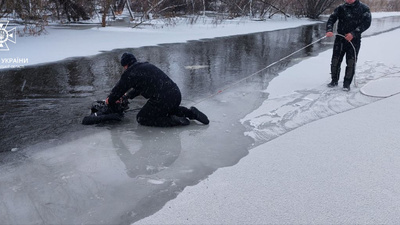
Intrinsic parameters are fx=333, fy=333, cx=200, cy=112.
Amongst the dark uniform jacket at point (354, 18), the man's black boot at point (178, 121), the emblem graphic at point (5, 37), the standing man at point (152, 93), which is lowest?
the man's black boot at point (178, 121)

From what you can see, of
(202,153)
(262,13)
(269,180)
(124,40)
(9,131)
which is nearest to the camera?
(269,180)

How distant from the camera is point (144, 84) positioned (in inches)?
184

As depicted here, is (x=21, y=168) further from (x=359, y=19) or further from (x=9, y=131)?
(x=359, y=19)

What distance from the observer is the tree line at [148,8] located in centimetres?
1368

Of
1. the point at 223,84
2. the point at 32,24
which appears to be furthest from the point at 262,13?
the point at 223,84

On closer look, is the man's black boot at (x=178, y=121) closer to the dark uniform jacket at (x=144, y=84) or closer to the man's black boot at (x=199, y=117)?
the man's black boot at (x=199, y=117)

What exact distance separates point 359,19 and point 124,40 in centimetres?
953

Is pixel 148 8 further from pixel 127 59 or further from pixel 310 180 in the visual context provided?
pixel 310 180

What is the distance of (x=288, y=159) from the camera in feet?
12.4

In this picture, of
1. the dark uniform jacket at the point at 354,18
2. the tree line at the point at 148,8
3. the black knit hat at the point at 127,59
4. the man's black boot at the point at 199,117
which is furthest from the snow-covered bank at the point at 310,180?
the tree line at the point at 148,8

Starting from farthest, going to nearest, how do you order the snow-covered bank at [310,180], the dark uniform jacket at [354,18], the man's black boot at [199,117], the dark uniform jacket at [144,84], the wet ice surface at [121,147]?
the dark uniform jacket at [354,18], the man's black boot at [199,117], the dark uniform jacket at [144,84], the wet ice surface at [121,147], the snow-covered bank at [310,180]

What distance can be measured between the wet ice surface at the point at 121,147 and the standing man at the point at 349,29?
1.78 ft

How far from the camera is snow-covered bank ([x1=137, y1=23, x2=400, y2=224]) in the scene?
2803mm

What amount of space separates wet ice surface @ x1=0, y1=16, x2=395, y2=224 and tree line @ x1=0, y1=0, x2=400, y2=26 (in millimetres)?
7577
